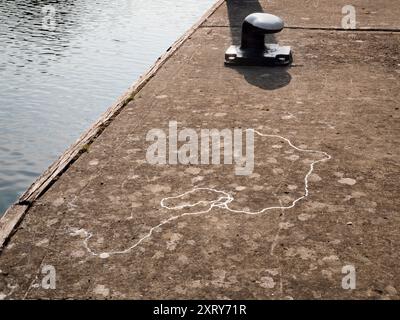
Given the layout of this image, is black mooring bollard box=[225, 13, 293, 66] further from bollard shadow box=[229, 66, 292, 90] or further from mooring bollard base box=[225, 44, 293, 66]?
Answer: bollard shadow box=[229, 66, 292, 90]

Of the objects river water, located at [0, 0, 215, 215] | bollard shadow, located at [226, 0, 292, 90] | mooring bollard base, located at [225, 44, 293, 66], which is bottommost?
river water, located at [0, 0, 215, 215]

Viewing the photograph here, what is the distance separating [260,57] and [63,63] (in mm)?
8305

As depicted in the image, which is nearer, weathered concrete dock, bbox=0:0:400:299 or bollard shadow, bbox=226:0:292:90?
weathered concrete dock, bbox=0:0:400:299

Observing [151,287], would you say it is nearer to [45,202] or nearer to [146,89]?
[45,202]

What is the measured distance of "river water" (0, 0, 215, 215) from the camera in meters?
9.12

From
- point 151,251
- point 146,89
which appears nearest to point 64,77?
point 146,89

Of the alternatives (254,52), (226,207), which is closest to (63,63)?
(254,52)

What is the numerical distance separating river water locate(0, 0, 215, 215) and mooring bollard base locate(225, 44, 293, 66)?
13.4ft

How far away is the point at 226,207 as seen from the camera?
3.49m

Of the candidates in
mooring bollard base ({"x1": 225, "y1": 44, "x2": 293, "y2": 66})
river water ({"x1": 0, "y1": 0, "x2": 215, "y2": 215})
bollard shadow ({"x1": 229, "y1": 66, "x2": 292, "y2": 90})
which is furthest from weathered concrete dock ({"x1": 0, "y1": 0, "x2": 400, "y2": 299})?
river water ({"x1": 0, "y1": 0, "x2": 215, "y2": 215})

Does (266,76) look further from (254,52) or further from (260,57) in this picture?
(254,52)
